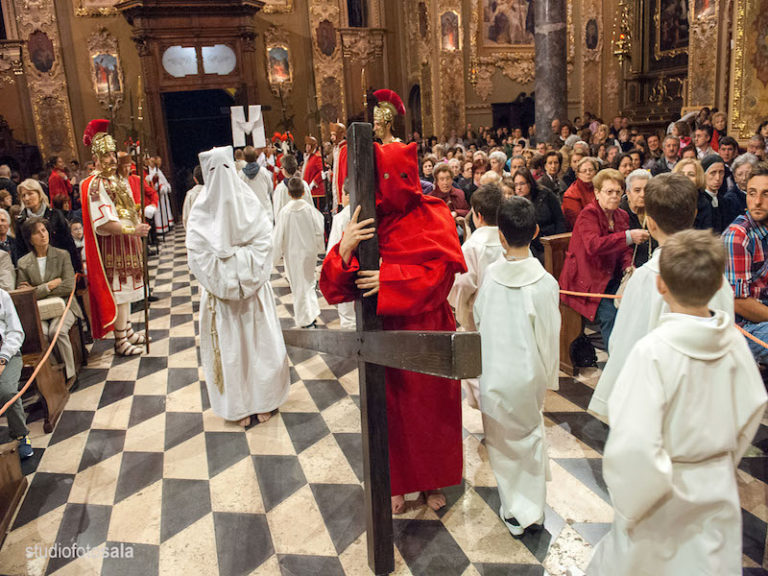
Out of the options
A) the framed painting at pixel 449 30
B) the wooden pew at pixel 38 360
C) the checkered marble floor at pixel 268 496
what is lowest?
the checkered marble floor at pixel 268 496

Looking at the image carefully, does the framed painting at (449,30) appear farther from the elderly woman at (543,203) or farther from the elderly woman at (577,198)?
the elderly woman at (543,203)

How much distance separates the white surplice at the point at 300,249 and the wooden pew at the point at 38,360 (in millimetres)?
2363

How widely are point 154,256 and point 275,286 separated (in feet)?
14.1

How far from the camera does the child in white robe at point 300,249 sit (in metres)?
6.48

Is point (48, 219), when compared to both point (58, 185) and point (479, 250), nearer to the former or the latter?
point (479, 250)

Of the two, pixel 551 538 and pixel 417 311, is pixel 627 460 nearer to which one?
pixel 417 311

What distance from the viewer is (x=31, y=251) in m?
5.59

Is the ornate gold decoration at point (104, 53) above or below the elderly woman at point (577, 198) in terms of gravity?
above

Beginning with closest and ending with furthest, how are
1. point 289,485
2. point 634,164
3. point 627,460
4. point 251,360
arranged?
point 627,460 < point 289,485 < point 251,360 < point 634,164

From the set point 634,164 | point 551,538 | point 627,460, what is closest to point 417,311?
point 627,460

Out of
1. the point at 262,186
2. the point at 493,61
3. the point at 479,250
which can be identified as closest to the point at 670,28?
the point at 493,61

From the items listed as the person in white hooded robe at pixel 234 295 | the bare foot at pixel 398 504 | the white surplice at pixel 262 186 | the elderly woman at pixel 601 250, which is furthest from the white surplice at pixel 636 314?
the white surplice at pixel 262 186

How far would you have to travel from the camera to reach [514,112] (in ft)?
66.1

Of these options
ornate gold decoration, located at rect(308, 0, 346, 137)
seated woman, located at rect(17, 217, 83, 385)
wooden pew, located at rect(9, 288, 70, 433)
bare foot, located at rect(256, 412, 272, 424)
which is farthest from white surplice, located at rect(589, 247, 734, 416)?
ornate gold decoration, located at rect(308, 0, 346, 137)
